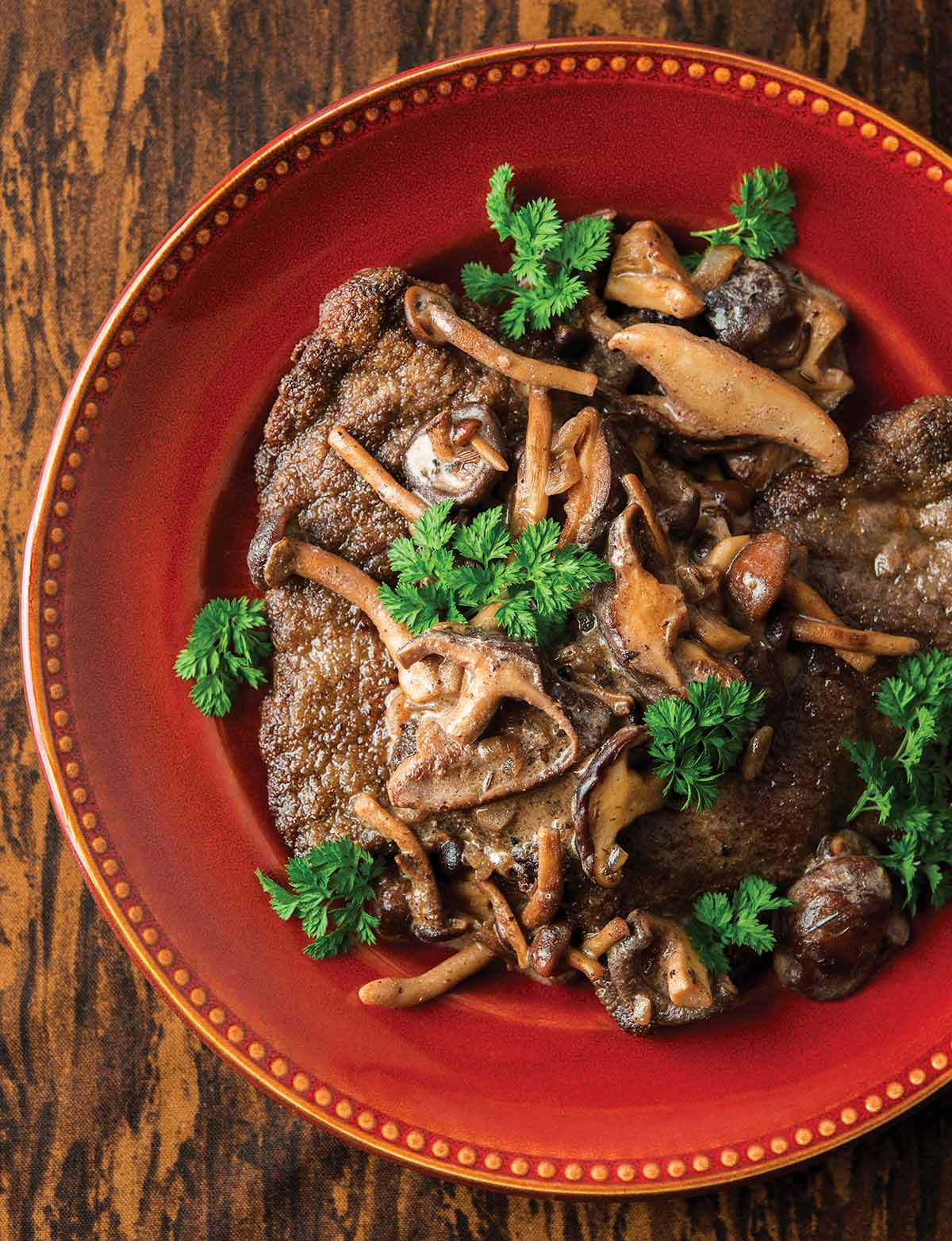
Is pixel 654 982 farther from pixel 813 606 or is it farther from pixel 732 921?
pixel 813 606

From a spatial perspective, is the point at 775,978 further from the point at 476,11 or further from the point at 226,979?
the point at 476,11

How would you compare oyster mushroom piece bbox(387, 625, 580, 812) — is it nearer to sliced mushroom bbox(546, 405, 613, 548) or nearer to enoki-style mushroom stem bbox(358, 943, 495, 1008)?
sliced mushroom bbox(546, 405, 613, 548)

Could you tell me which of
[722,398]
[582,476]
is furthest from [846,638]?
[582,476]

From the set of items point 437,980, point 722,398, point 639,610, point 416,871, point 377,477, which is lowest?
point 437,980

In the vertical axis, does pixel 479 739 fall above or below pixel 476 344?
below

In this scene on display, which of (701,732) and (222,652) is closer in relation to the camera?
(701,732)

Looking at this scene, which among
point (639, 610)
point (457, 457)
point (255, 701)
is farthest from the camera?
point (255, 701)
